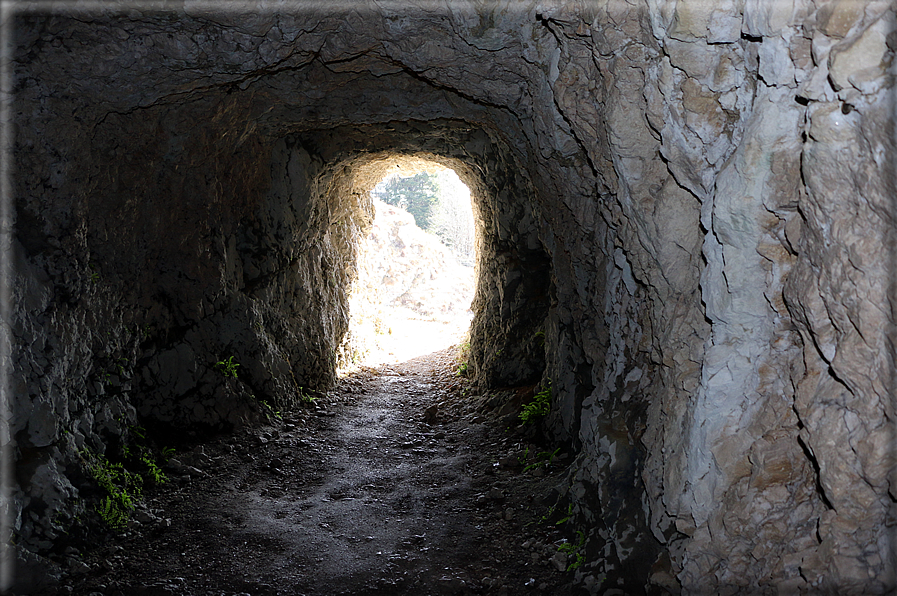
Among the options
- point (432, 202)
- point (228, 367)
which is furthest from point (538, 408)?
point (432, 202)

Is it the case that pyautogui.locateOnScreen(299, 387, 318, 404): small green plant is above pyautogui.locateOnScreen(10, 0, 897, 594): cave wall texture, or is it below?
below

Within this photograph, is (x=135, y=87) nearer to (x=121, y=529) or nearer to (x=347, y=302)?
(x=121, y=529)

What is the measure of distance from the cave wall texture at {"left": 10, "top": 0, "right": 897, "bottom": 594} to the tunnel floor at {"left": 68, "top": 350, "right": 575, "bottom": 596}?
Answer: 1.91 ft

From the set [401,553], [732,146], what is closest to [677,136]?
[732,146]

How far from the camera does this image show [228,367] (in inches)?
310

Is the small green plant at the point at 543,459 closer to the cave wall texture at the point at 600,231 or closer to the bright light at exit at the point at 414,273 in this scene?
the cave wall texture at the point at 600,231

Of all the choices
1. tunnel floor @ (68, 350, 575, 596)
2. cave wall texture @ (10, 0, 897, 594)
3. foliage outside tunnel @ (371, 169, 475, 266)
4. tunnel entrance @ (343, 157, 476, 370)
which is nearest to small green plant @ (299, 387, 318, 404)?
tunnel floor @ (68, 350, 575, 596)

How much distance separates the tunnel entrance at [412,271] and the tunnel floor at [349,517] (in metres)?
4.64

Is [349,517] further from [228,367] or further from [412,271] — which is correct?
[412,271]

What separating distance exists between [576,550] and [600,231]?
278 cm

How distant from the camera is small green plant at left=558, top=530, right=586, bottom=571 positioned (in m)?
4.57

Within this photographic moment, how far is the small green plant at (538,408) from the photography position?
769 centimetres

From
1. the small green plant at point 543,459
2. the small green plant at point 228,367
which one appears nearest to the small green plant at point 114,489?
the small green plant at point 228,367

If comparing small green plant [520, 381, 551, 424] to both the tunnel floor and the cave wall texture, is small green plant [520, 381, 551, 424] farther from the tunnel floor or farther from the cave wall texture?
the cave wall texture
